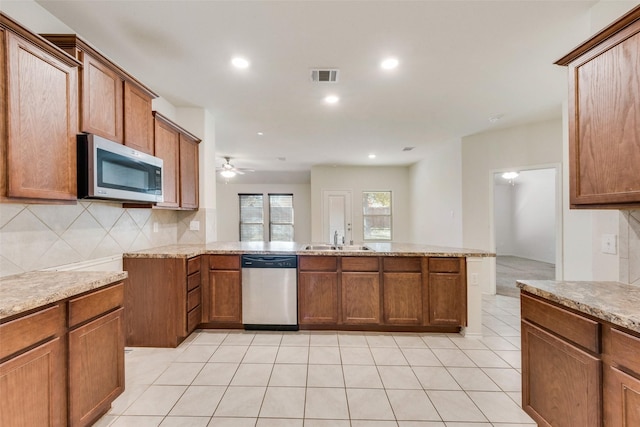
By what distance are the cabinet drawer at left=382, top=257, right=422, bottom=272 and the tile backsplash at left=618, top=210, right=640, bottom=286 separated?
4.78 feet

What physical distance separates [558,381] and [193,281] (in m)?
2.85

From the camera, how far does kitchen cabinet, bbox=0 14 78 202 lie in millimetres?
1342

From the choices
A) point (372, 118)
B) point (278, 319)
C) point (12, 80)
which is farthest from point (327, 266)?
point (12, 80)

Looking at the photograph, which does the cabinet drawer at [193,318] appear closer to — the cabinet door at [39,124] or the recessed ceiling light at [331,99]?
the cabinet door at [39,124]

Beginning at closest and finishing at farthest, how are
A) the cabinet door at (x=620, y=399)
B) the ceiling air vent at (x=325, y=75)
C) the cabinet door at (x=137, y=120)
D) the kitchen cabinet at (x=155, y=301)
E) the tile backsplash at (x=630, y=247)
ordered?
the cabinet door at (x=620, y=399) < the tile backsplash at (x=630, y=247) < the cabinet door at (x=137, y=120) < the ceiling air vent at (x=325, y=75) < the kitchen cabinet at (x=155, y=301)

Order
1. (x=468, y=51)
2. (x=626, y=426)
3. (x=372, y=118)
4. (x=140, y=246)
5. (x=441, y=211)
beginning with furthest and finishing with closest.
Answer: (x=441, y=211)
(x=372, y=118)
(x=140, y=246)
(x=468, y=51)
(x=626, y=426)

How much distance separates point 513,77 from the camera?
268 cm

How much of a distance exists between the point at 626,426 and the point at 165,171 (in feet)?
11.3

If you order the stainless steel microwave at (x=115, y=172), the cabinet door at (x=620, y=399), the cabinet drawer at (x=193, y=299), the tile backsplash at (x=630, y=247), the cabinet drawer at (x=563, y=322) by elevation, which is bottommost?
the cabinet drawer at (x=193, y=299)

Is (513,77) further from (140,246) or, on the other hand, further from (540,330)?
(140,246)

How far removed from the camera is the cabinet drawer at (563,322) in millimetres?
1200

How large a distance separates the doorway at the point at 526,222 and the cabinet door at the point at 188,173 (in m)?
6.59

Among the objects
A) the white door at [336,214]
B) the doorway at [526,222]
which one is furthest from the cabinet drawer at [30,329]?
the doorway at [526,222]

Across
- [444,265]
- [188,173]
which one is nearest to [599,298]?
[444,265]
